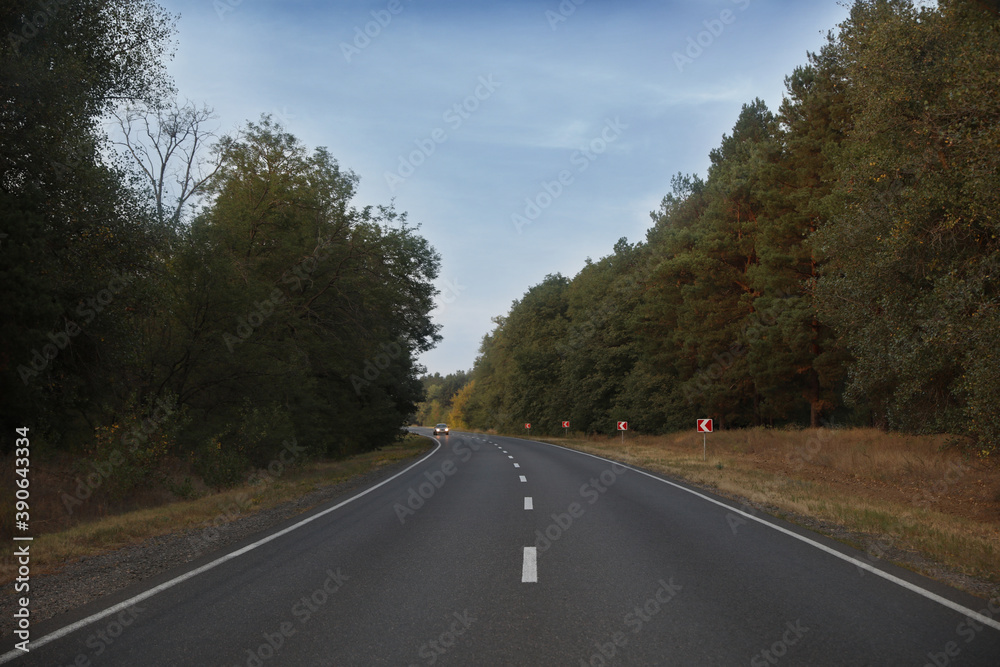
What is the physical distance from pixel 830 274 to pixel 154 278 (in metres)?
20.0

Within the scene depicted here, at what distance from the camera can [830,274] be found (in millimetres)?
21438

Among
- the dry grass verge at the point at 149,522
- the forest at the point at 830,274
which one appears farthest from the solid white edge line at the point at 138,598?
the forest at the point at 830,274

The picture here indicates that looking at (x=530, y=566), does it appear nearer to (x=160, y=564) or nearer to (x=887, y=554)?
(x=160, y=564)

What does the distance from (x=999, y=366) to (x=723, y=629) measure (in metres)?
9.56

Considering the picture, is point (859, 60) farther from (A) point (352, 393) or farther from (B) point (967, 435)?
(A) point (352, 393)

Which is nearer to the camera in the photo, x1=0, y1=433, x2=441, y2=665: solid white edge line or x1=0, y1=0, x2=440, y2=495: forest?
x1=0, y1=433, x2=441, y2=665: solid white edge line

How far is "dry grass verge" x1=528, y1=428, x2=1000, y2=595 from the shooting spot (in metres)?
8.73

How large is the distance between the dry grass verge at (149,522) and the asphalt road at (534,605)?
2075 mm

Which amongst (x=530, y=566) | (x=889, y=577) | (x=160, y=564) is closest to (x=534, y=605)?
(x=530, y=566)

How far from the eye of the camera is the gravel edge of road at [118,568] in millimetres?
6133

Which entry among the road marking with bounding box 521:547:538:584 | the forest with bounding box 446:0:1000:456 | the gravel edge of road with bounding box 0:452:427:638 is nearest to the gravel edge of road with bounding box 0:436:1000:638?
the gravel edge of road with bounding box 0:452:427:638

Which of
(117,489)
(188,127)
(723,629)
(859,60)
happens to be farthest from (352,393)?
(723,629)

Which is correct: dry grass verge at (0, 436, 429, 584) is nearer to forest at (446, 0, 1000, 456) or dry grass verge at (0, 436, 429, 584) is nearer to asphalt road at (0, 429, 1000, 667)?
asphalt road at (0, 429, 1000, 667)

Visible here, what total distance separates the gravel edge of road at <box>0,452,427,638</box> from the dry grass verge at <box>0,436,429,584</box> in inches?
10.6
